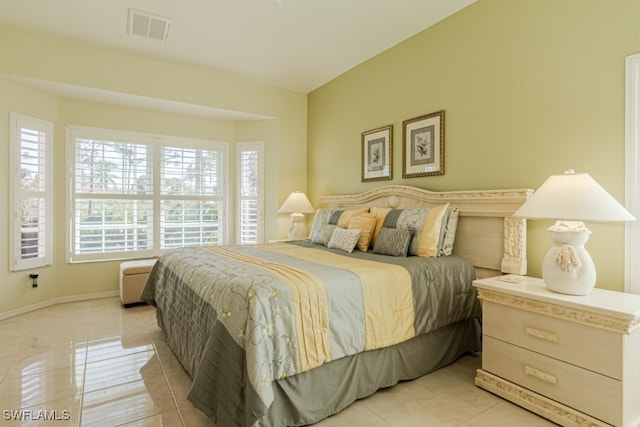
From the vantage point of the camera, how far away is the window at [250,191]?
4.96 meters

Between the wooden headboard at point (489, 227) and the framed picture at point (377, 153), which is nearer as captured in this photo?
the wooden headboard at point (489, 227)

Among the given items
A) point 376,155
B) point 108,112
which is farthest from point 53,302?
point 376,155

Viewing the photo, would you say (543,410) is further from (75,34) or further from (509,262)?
(75,34)

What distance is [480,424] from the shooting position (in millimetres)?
1797

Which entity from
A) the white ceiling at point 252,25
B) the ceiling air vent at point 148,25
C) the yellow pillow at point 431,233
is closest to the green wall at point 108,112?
the white ceiling at point 252,25

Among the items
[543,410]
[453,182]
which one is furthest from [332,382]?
[453,182]

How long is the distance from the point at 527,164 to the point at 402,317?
4.99 ft

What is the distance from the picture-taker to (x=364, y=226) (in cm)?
316

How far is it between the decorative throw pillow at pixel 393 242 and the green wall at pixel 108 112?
2354 mm

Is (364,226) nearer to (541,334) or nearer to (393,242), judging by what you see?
(393,242)

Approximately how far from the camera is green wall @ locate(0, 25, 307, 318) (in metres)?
3.42

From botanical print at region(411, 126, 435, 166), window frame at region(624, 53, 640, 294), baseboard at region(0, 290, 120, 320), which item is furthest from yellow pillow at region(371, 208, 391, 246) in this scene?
baseboard at region(0, 290, 120, 320)

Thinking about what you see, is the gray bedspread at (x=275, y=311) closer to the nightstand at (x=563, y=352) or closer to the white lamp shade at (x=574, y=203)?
the nightstand at (x=563, y=352)

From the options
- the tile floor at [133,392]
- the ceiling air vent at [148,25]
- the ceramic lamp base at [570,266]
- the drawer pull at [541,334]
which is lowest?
the tile floor at [133,392]
